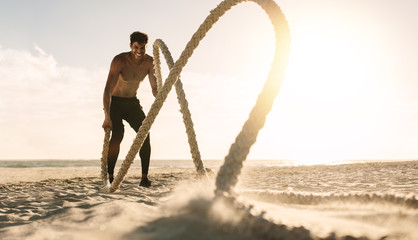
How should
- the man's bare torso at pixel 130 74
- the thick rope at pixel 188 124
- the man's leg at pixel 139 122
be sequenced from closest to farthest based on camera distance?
the thick rope at pixel 188 124, the man's bare torso at pixel 130 74, the man's leg at pixel 139 122

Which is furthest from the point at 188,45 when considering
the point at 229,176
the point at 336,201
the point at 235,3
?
the point at 336,201

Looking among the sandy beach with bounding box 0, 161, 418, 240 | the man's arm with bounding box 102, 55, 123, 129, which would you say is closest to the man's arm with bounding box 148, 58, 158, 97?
the man's arm with bounding box 102, 55, 123, 129

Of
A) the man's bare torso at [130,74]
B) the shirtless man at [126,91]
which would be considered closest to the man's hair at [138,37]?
the shirtless man at [126,91]

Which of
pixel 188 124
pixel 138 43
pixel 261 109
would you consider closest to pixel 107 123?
pixel 138 43

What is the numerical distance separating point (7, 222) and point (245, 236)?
1.42 metres

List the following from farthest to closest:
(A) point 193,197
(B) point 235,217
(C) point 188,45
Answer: (C) point 188,45 < (A) point 193,197 < (B) point 235,217

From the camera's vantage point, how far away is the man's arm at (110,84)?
3488 millimetres

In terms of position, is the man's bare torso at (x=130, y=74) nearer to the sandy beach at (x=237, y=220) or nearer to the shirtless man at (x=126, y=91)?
the shirtless man at (x=126, y=91)

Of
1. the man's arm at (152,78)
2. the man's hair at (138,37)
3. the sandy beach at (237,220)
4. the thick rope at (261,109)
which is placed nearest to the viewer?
the sandy beach at (237,220)

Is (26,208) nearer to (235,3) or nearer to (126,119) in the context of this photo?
(126,119)

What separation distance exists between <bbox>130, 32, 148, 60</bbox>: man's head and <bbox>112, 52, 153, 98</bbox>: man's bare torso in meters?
0.14

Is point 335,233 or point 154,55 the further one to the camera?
point 154,55

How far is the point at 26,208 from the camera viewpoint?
235cm

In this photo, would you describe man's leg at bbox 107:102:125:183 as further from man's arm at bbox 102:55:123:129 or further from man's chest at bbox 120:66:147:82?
man's chest at bbox 120:66:147:82
